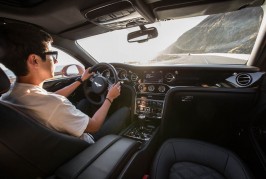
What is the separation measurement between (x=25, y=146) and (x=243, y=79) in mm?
2190

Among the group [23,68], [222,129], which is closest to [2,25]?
[23,68]

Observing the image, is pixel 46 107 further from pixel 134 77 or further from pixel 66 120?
pixel 134 77

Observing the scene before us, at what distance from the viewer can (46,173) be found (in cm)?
122

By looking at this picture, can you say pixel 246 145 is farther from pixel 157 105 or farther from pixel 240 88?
pixel 157 105

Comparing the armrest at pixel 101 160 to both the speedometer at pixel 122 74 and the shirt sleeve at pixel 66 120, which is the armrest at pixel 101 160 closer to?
the shirt sleeve at pixel 66 120

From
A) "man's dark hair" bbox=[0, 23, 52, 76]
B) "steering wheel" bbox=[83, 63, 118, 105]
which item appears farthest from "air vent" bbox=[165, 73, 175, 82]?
"man's dark hair" bbox=[0, 23, 52, 76]

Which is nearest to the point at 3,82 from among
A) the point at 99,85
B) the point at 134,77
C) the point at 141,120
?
the point at 99,85

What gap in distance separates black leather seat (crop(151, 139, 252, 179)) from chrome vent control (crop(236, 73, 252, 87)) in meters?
0.78

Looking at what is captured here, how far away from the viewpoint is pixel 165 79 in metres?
2.69

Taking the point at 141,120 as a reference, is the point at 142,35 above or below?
above

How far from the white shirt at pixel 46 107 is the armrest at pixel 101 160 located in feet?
0.72

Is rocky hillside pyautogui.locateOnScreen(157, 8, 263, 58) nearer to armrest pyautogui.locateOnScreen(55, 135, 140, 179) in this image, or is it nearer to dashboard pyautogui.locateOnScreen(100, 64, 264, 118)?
dashboard pyautogui.locateOnScreen(100, 64, 264, 118)

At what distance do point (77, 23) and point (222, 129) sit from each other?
2.42 m

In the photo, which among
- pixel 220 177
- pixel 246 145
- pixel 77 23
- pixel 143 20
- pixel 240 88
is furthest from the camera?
pixel 77 23
